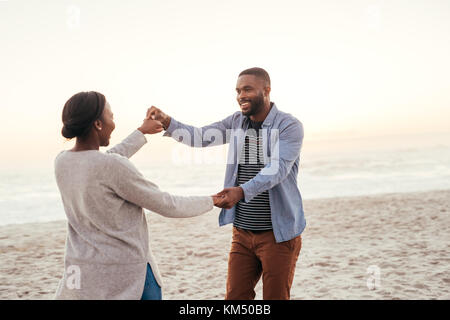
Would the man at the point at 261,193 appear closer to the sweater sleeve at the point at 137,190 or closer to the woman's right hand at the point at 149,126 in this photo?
the woman's right hand at the point at 149,126

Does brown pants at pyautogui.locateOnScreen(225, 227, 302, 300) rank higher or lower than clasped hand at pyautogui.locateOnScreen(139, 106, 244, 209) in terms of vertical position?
lower

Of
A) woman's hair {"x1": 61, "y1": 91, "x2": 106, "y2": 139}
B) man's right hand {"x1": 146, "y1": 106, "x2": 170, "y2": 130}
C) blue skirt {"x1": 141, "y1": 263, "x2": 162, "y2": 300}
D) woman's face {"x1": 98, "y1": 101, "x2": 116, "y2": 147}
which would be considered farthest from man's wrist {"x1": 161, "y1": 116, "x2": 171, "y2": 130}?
blue skirt {"x1": 141, "y1": 263, "x2": 162, "y2": 300}

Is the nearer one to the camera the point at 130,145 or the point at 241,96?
the point at 130,145

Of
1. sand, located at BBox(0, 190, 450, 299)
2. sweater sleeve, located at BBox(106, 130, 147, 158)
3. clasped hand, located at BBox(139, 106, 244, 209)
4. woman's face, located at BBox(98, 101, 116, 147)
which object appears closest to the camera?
woman's face, located at BBox(98, 101, 116, 147)

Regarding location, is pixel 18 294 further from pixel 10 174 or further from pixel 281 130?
pixel 10 174

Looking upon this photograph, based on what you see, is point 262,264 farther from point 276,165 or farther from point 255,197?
point 276,165

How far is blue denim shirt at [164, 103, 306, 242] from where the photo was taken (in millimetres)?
3096

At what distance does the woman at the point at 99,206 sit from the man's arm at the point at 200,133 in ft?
4.82

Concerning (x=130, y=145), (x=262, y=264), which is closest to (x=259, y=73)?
(x=130, y=145)

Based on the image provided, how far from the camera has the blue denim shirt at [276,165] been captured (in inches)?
122

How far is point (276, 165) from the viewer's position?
3.12 meters

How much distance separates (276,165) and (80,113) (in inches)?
64.3
